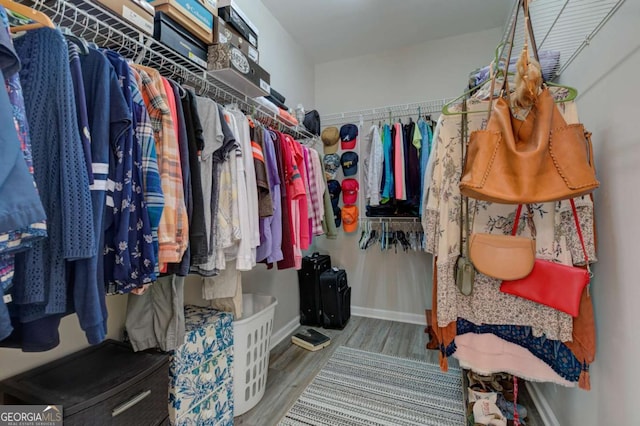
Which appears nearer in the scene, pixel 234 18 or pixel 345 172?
pixel 234 18

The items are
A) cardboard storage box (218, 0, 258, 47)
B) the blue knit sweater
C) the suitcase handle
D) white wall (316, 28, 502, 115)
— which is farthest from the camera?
white wall (316, 28, 502, 115)

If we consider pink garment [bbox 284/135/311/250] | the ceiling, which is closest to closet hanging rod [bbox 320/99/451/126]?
the ceiling

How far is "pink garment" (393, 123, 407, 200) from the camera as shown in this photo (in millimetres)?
2438

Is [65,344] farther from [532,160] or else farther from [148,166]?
[532,160]

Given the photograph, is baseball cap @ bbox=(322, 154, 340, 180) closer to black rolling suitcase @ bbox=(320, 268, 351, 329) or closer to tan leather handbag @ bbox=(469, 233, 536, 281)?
black rolling suitcase @ bbox=(320, 268, 351, 329)

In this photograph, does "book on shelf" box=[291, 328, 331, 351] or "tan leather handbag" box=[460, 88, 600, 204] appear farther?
"book on shelf" box=[291, 328, 331, 351]

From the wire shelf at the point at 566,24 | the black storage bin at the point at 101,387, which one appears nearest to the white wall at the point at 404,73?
the wire shelf at the point at 566,24

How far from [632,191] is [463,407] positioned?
138cm

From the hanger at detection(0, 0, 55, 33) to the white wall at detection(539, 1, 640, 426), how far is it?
1.63 metres

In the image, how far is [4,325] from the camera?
0.49 metres

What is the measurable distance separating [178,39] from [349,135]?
6.40 ft

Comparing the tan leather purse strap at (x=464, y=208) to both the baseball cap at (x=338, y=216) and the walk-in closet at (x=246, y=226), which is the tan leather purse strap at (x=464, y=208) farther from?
the baseball cap at (x=338, y=216)

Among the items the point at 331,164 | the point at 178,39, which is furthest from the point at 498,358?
the point at 331,164

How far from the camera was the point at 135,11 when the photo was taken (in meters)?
0.98
